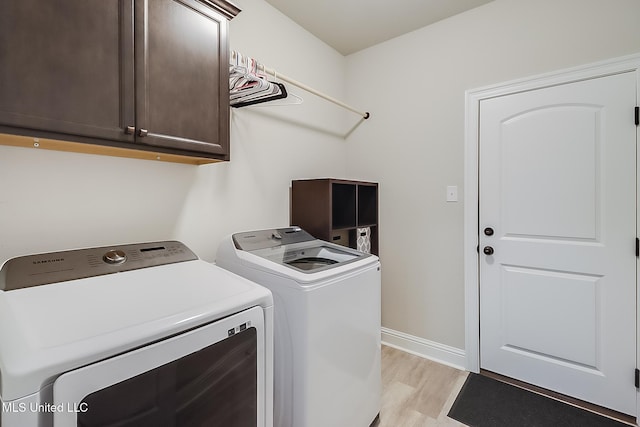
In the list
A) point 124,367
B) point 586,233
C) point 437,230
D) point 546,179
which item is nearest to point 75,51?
point 124,367

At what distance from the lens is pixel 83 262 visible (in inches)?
45.1

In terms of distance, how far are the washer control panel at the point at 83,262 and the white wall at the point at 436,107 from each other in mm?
1825

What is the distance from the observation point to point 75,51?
0.98 m

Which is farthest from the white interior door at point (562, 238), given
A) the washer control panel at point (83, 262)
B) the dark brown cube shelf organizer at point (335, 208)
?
the washer control panel at point (83, 262)

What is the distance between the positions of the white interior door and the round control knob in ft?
7.39

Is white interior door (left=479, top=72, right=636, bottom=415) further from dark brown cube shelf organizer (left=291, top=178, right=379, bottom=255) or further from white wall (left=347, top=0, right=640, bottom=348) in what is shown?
dark brown cube shelf organizer (left=291, top=178, right=379, bottom=255)

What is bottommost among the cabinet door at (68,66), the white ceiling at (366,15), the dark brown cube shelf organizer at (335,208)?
the dark brown cube shelf organizer at (335,208)

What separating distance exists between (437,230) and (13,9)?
98.8 inches

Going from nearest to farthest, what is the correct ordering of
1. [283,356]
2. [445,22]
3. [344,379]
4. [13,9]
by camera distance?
[13,9]
[283,356]
[344,379]
[445,22]

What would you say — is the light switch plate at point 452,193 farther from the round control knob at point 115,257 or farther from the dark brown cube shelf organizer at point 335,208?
the round control knob at point 115,257

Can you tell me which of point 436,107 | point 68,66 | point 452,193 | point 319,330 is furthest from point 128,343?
point 436,107

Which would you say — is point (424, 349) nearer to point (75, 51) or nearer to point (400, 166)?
point (400, 166)

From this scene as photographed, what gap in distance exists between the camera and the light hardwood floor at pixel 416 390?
177cm

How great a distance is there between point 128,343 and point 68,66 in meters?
0.90
